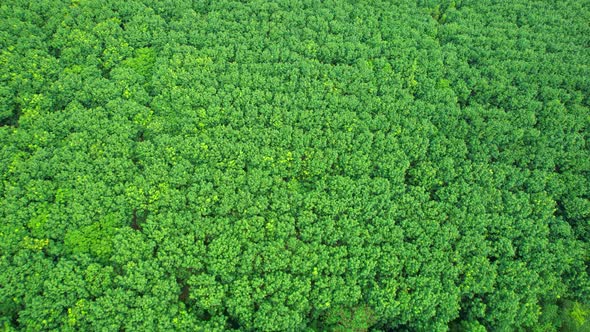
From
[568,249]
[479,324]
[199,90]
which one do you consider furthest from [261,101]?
[568,249]

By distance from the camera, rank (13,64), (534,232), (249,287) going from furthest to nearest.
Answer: (13,64) → (534,232) → (249,287)

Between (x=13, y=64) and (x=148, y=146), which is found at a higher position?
(x=13, y=64)

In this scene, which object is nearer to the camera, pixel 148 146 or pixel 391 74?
pixel 148 146

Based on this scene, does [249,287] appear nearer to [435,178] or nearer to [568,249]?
[435,178]

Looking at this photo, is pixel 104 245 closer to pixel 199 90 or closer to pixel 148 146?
pixel 148 146

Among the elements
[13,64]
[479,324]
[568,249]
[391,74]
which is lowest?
[479,324]

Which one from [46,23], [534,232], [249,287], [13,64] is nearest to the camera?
[249,287]
